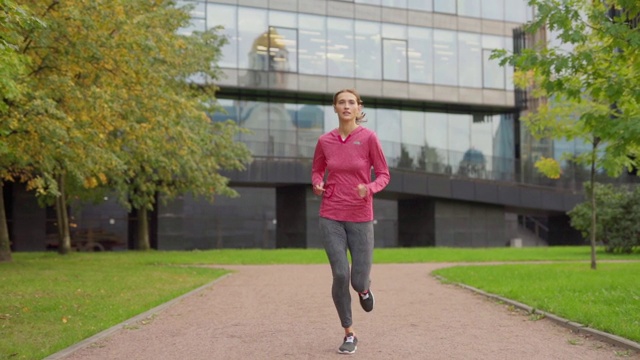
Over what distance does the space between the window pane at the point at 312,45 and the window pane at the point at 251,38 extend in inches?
71.0

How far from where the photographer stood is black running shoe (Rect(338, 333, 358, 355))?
6.89 m

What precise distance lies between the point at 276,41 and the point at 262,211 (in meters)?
9.07

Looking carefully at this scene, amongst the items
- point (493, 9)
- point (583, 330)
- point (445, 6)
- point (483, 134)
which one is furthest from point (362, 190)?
point (493, 9)

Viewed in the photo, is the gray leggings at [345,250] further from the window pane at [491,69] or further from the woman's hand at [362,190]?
the window pane at [491,69]

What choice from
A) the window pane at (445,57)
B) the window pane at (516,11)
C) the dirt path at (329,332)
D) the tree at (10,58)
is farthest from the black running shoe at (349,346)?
the window pane at (516,11)

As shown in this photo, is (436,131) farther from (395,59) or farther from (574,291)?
(574,291)

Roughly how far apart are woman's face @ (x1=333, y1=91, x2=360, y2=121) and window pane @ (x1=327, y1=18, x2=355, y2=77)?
107 feet

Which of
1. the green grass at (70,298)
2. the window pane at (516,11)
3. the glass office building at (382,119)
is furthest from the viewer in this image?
the window pane at (516,11)

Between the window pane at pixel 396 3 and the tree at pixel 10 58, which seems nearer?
the tree at pixel 10 58

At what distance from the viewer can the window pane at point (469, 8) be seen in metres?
42.3

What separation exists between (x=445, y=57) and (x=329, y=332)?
3481cm

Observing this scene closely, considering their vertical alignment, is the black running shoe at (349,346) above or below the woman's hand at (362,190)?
below

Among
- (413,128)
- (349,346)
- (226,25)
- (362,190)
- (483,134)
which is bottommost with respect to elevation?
(349,346)

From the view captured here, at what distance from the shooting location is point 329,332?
8523mm
